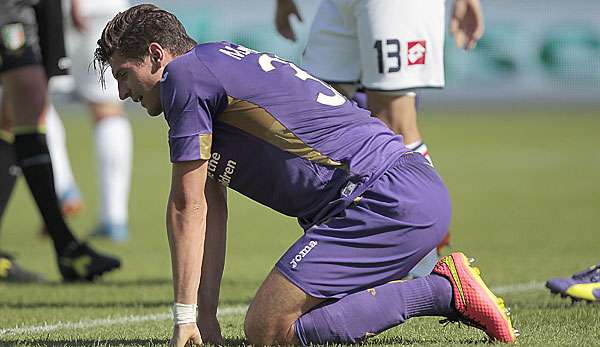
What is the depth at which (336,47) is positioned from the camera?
563cm

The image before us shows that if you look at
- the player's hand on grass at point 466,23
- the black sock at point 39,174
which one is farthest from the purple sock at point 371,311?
the black sock at point 39,174

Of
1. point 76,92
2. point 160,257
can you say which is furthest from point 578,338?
point 76,92

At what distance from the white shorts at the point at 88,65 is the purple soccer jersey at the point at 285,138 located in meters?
4.61

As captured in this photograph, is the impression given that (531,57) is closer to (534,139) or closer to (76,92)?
(534,139)

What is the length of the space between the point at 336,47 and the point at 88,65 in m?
3.33

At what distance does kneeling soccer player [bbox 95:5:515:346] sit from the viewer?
3.88 meters

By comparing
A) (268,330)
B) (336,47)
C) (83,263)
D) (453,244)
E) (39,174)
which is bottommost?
(453,244)

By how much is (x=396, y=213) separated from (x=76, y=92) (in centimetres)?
598

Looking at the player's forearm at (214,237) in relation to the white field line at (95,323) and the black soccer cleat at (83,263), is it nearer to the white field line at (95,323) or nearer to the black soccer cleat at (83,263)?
the white field line at (95,323)

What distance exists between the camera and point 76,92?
9.49 m

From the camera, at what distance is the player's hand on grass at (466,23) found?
5.73 meters

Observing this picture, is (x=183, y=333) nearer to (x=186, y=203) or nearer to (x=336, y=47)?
(x=186, y=203)

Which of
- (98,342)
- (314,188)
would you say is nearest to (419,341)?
(314,188)

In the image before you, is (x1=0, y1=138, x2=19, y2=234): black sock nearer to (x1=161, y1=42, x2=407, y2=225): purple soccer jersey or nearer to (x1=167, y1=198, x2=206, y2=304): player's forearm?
(x1=161, y1=42, x2=407, y2=225): purple soccer jersey
